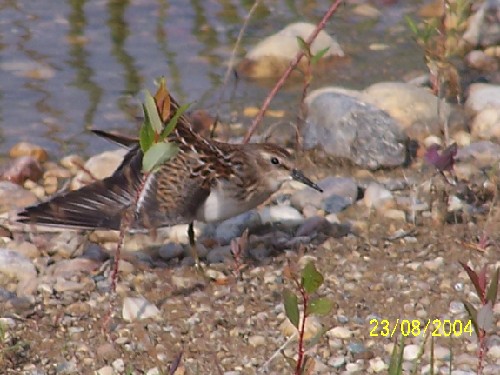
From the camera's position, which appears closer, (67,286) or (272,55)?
(67,286)

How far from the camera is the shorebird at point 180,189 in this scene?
20.3 ft

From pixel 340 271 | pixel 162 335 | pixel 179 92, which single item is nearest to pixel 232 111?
pixel 179 92

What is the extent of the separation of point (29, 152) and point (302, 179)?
215 cm

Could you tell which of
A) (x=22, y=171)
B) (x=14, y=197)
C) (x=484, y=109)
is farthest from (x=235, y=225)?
(x=484, y=109)

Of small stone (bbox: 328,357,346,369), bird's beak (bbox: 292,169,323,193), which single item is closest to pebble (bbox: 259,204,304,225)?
bird's beak (bbox: 292,169,323,193)

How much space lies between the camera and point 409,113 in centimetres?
838

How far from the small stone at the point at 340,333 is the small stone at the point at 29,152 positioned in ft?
10.8

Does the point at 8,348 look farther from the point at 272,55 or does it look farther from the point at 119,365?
the point at 272,55

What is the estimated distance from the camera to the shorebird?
6.20 meters

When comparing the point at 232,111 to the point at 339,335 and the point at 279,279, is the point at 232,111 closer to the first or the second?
the point at 279,279

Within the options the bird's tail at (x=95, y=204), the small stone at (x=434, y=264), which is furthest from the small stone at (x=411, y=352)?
the bird's tail at (x=95, y=204)

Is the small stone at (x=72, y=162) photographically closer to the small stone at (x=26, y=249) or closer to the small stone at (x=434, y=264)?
the small stone at (x=26, y=249)

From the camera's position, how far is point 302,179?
7141 mm

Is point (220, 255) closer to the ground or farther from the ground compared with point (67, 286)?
closer to the ground
